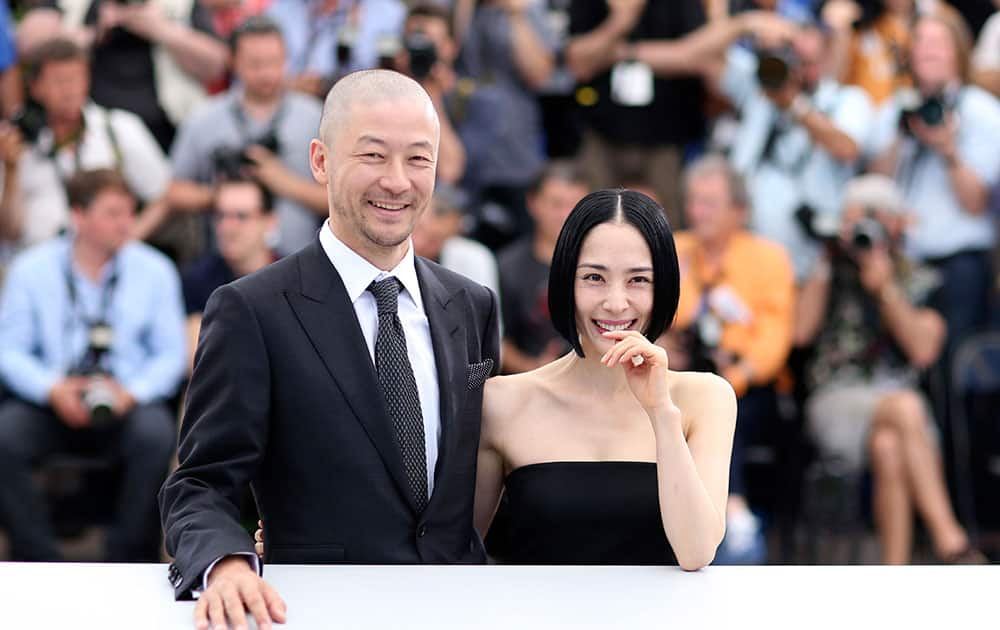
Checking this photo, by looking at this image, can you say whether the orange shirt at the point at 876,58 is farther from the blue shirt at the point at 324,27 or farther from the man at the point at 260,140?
the man at the point at 260,140

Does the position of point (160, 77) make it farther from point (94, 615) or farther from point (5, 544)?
point (94, 615)

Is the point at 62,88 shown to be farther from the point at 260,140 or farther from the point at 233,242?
the point at 233,242

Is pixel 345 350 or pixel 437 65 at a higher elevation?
pixel 437 65

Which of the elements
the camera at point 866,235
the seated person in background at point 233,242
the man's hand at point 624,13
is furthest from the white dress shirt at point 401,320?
the man's hand at point 624,13

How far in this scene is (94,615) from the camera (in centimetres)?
194

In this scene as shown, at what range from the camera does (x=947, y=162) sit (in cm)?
521

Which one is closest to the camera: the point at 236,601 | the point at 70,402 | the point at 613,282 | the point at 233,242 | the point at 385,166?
the point at 236,601

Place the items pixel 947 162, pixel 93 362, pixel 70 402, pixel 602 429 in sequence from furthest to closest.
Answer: pixel 947 162 → pixel 93 362 → pixel 70 402 → pixel 602 429

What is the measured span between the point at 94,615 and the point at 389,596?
15.8 inches

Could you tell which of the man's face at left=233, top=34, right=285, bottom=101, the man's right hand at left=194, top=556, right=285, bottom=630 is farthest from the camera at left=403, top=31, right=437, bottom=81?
the man's right hand at left=194, top=556, right=285, bottom=630

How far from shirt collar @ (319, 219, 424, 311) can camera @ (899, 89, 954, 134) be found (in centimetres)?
342

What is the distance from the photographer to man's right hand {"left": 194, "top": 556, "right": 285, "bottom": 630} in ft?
6.13

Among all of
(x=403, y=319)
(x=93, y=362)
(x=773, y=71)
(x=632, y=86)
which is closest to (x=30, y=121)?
(x=93, y=362)

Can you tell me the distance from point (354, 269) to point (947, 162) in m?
3.54
